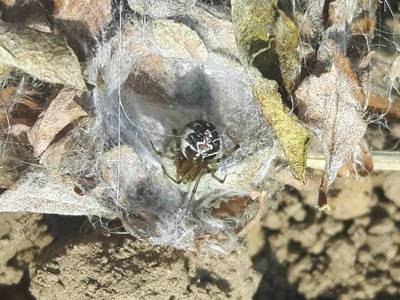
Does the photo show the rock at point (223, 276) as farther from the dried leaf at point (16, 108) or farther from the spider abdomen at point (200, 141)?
the dried leaf at point (16, 108)

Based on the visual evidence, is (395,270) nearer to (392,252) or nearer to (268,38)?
(392,252)

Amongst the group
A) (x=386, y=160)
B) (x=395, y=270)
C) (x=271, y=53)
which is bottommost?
(x=395, y=270)

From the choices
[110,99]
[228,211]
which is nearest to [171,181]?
[228,211]

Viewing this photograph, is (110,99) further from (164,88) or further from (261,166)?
(261,166)

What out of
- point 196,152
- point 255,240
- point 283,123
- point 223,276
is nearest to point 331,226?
point 255,240

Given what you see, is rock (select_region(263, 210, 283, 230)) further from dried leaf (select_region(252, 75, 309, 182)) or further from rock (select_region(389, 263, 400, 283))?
dried leaf (select_region(252, 75, 309, 182))

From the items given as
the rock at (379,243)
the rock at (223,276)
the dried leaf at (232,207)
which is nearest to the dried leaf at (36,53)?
the dried leaf at (232,207)

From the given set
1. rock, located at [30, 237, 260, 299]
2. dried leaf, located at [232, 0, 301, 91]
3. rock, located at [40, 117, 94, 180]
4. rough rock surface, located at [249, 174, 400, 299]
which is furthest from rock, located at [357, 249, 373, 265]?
rock, located at [40, 117, 94, 180]
